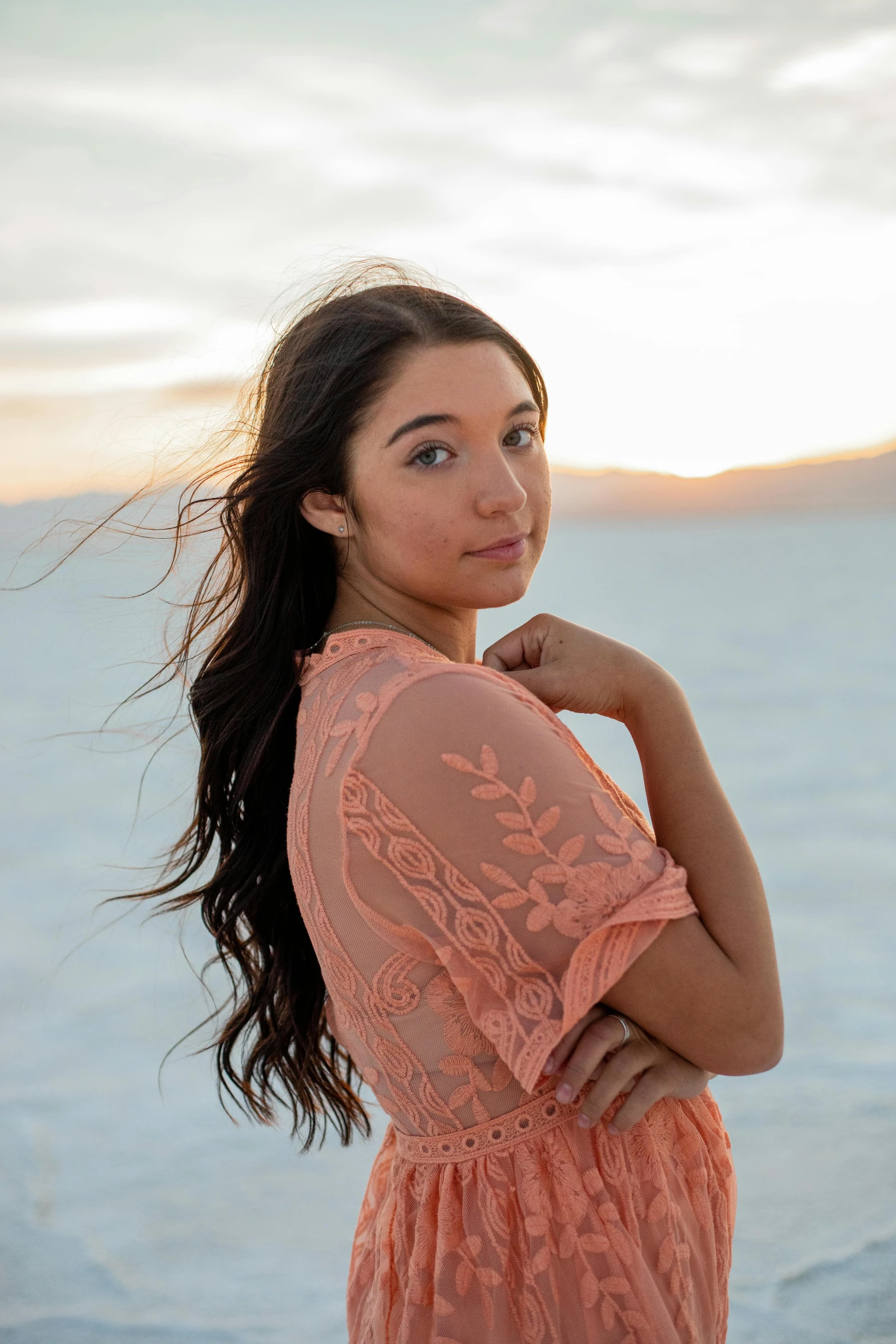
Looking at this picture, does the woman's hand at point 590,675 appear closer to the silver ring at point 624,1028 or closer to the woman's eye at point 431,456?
the woman's eye at point 431,456

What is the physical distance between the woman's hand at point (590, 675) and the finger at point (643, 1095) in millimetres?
480

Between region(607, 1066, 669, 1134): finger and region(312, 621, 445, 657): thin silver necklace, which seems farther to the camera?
region(312, 621, 445, 657): thin silver necklace

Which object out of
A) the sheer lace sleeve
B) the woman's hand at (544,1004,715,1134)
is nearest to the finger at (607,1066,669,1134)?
the woman's hand at (544,1004,715,1134)

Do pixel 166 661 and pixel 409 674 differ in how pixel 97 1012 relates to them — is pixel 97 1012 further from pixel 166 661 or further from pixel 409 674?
pixel 409 674

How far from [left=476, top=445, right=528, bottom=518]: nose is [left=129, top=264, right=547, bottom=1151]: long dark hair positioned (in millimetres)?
184

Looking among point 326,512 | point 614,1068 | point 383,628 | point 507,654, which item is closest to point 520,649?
point 507,654

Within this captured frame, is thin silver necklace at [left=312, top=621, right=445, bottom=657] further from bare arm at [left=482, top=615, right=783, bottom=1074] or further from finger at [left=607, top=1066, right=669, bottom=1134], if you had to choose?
finger at [left=607, top=1066, right=669, bottom=1134]

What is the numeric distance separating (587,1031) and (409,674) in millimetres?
472

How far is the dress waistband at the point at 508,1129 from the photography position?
1.39 metres

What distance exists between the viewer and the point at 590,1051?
4.36ft

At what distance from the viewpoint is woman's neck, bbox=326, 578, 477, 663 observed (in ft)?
5.32

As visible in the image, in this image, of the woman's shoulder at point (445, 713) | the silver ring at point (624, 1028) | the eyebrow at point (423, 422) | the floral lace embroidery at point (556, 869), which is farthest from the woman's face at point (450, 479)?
the silver ring at point (624, 1028)

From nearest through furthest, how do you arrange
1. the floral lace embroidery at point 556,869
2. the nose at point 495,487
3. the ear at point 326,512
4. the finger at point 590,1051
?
the floral lace embroidery at point 556,869 < the finger at point 590,1051 < the nose at point 495,487 < the ear at point 326,512

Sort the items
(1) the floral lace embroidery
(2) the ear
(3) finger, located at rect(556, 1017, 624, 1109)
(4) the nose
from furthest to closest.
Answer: (2) the ear → (4) the nose → (3) finger, located at rect(556, 1017, 624, 1109) → (1) the floral lace embroidery
